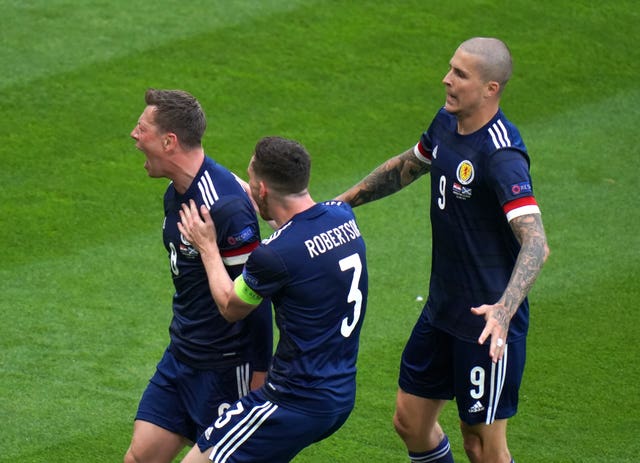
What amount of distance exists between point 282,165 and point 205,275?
767mm

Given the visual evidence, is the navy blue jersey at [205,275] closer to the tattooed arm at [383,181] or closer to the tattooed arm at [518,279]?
the tattooed arm at [383,181]

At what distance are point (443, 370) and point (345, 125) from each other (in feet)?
17.4

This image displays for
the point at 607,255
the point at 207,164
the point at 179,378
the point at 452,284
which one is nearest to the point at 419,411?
the point at 452,284

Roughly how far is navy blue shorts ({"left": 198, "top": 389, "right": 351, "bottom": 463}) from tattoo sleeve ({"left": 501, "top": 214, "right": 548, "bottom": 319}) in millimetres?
910

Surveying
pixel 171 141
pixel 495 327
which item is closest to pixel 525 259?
pixel 495 327

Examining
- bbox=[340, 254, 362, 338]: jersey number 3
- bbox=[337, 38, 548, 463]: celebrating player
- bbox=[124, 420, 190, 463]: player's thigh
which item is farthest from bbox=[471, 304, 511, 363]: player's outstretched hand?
bbox=[124, 420, 190, 463]: player's thigh

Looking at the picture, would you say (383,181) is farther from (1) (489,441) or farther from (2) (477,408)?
(1) (489,441)

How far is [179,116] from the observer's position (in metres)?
5.67

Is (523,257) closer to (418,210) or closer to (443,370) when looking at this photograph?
(443,370)

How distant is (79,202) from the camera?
9805 mm

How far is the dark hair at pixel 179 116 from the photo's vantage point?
5664 millimetres

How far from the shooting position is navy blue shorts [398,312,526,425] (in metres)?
5.97

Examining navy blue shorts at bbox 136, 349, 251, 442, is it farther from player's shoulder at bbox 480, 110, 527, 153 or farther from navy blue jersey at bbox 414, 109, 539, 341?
player's shoulder at bbox 480, 110, 527, 153

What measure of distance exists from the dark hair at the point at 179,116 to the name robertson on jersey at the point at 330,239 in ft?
2.90
